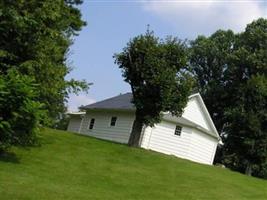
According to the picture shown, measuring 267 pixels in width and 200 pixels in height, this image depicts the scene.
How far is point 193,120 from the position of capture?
4162 cm

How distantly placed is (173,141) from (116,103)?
6568 millimetres

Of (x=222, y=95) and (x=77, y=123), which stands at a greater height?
(x=222, y=95)

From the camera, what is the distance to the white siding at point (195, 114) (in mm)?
41250

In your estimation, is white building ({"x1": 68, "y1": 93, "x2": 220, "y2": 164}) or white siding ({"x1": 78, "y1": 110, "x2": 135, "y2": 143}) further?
white siding ({"x1": 78, "y1": 110, "x2": 135, "y2": 143})

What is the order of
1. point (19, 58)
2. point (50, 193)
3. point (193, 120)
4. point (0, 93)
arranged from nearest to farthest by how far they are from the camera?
point (50, 193) → point (0, 93) → point (19, 58) → point (193, 120)

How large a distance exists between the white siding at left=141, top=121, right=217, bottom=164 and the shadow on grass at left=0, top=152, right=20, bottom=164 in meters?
18.4

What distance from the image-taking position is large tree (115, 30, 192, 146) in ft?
95.2

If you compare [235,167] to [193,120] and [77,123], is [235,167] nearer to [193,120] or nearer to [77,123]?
[193,120]

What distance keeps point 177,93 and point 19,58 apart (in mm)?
11214

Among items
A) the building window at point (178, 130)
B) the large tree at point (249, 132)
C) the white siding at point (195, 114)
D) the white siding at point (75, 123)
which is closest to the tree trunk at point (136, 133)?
the building window at point (178, 130)

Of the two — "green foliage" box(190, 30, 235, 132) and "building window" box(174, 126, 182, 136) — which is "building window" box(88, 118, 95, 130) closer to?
"building window" box(174, 126, 182, 136)

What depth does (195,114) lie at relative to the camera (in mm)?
42031

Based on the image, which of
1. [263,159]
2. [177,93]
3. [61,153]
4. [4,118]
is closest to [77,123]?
[263,159]

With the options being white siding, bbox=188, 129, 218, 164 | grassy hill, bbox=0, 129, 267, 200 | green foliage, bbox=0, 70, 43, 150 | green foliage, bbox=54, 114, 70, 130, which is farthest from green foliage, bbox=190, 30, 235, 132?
green foliage, bbox=0, 70, 43, 150
